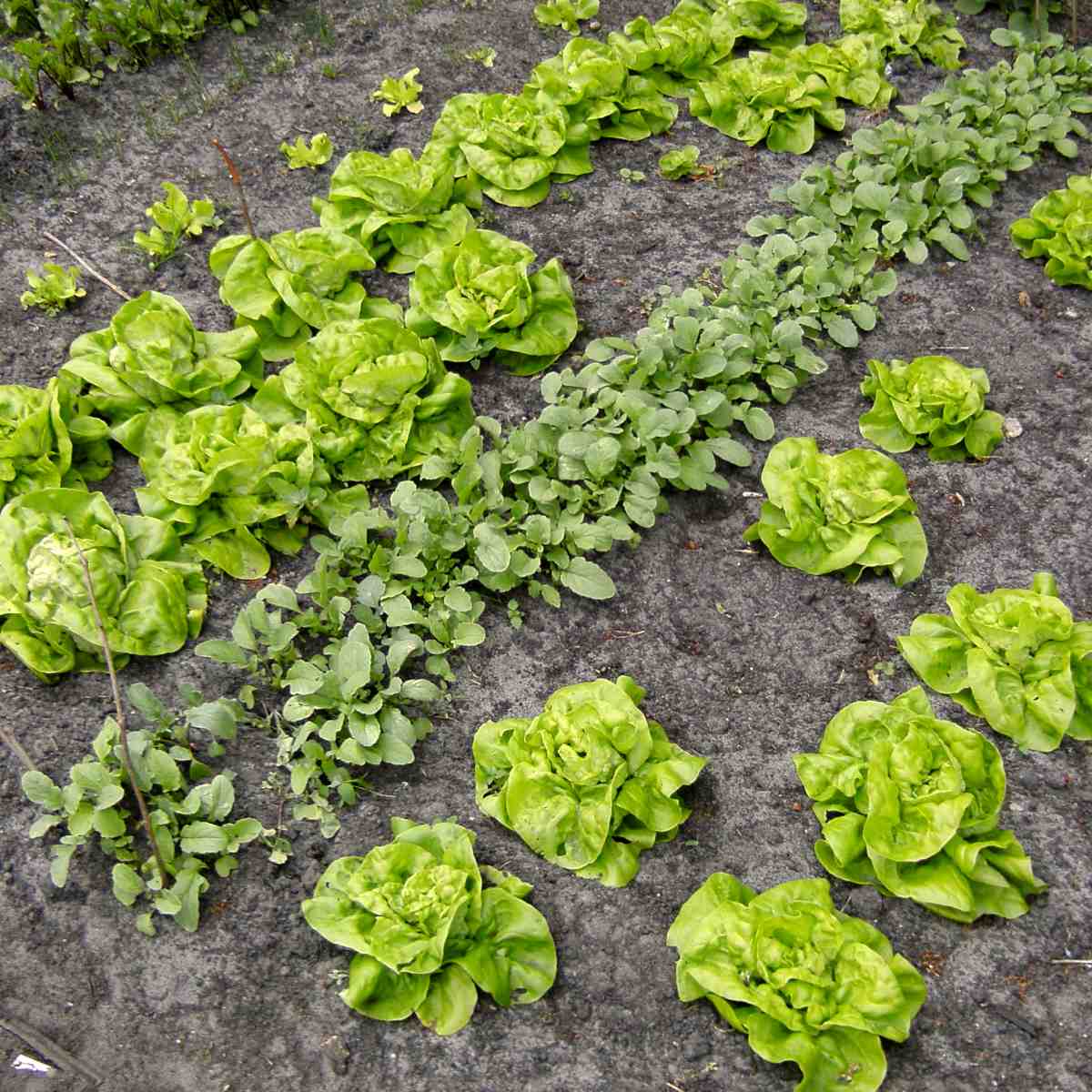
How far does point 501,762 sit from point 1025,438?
9.80 feet

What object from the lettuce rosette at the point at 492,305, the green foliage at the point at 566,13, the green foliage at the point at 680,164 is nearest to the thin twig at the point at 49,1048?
the lettuce rosette at the point at 492,305

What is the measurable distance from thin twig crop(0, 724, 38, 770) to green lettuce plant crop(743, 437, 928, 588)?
9.51 ft

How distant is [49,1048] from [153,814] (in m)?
0.71

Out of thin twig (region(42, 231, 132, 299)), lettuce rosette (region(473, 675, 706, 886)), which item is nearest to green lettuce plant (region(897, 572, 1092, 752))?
lettuce rosette (region(473, 675, 706, 886))

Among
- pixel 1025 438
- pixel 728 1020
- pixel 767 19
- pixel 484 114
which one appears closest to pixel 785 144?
pixel 767 19

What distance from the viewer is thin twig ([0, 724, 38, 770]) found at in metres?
3.48

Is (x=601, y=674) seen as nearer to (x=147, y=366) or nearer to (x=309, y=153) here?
(x=147, y=366)

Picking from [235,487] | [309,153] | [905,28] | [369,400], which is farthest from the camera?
[905,28]

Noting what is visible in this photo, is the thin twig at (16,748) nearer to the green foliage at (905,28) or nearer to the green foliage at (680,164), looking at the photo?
the green foliage at (680,164)

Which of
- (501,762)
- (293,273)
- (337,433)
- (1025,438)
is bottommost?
(1025,438)

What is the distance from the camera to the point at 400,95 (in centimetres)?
646

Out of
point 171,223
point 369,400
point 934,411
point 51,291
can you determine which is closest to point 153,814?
point 369,400

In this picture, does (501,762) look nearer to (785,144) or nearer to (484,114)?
(484,114)

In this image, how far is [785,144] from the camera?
6.43 metres
